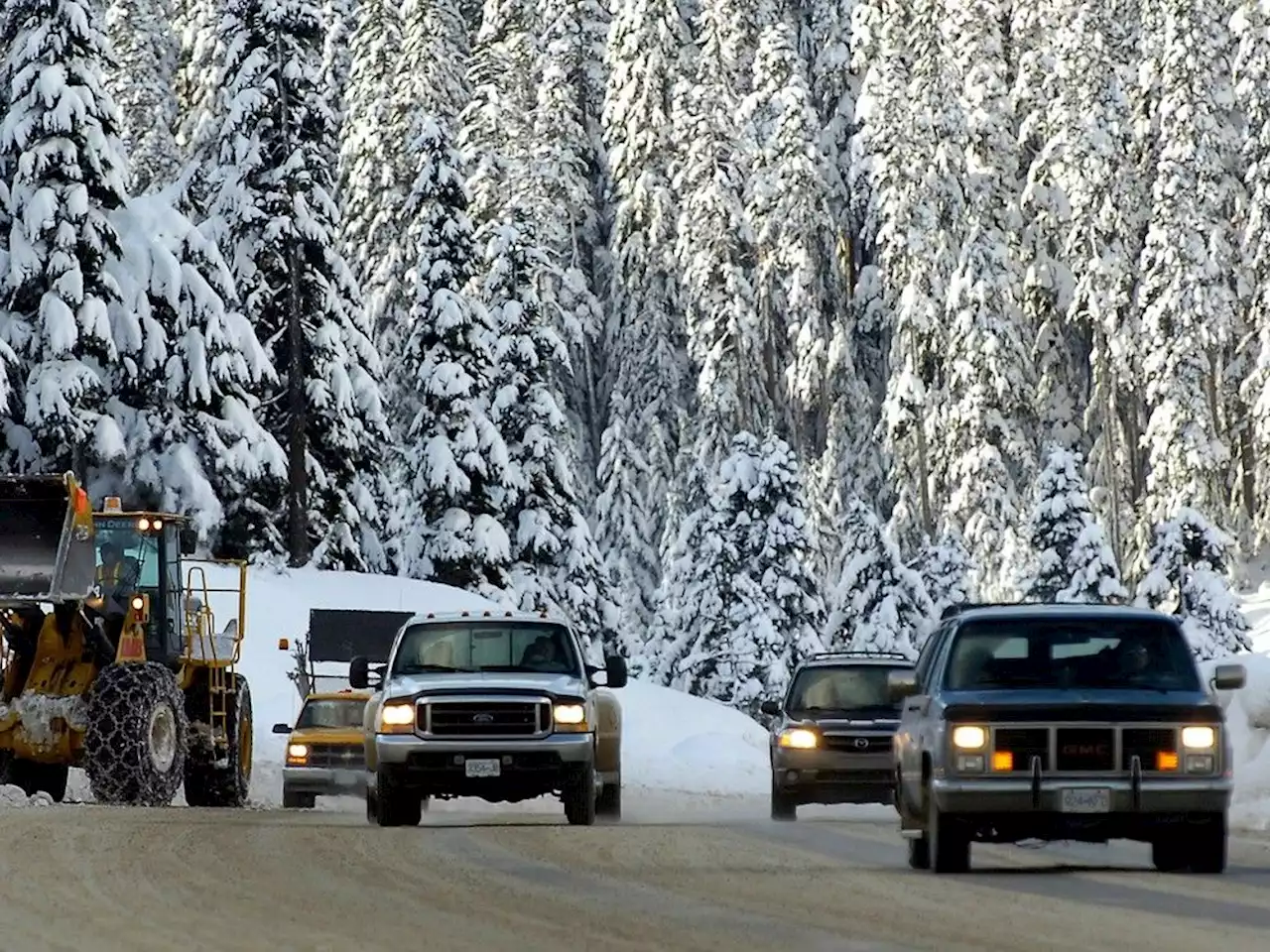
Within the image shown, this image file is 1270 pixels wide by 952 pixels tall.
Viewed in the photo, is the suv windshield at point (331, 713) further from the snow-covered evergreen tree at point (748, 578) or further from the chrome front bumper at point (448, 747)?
the snow-covered evergreen tree at point (748, 578)

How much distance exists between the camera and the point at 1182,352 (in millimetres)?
78188

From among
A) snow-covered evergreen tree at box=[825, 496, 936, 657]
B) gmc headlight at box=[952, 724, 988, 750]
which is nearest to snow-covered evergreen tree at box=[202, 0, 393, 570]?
snow-covered evergreen tree at box=[825, 496, 936, 657]

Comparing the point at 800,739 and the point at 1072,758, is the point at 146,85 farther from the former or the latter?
the point at 1072,758

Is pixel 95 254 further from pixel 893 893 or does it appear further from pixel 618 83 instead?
pixel 618 83

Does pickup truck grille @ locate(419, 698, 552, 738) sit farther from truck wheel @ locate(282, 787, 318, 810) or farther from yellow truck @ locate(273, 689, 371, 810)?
truck wheel @ locate(282, 787, 318, 810)

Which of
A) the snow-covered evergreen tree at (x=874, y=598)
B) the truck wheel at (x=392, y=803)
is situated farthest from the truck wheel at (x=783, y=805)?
the snow-covered evergreen tree at (x=874, y=598)

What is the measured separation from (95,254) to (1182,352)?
38071 millimetres

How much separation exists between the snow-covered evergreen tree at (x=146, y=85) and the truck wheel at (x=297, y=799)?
51296 mm

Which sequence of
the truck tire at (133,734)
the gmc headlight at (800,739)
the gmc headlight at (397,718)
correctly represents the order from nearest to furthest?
1. the gmc headlight at (397,718)
2. the truck tire at (133,734)
3. the gmc headlight at (800,739)

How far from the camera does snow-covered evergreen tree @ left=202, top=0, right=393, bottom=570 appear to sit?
59219mm

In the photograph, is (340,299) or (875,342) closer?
(340,299)

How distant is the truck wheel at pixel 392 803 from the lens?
78.6 ft

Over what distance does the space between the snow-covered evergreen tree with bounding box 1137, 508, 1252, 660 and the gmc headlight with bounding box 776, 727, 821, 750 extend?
3841 centimetres

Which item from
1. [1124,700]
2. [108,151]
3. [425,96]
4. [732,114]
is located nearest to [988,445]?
[732,114]
